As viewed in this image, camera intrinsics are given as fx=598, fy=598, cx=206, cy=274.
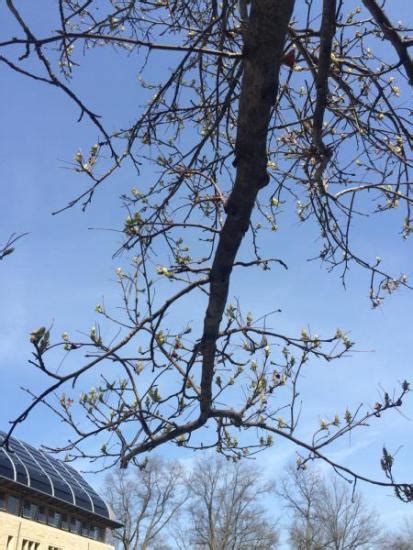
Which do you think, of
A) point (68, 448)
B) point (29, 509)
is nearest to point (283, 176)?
point (68, 448)

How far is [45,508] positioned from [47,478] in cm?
156

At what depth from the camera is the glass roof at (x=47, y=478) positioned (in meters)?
27.4

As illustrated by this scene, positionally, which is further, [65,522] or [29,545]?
[65,522]

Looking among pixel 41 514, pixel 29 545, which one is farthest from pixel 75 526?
pixel 29 545

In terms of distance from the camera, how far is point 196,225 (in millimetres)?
3348

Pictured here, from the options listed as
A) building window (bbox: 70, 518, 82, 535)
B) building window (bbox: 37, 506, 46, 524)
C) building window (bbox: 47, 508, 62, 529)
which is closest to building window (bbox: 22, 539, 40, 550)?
building window (bbox: 37, 506, 46, 524)

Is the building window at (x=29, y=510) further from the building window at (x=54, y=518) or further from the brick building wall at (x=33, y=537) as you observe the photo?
the building window at (x=54, y=518)

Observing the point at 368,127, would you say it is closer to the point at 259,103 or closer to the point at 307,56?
the point at 307,56

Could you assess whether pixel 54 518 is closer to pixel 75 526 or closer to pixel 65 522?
pixel 65 522

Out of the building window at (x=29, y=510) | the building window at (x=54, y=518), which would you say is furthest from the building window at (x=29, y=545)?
the building window at (x=54, y=518)

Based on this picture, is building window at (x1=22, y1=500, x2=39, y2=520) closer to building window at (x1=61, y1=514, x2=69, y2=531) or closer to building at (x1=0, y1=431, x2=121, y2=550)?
building at (x1=0, y1=431, x2=121, y2=550)

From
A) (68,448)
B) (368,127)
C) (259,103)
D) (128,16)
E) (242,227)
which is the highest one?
(128,16)

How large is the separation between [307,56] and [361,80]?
4.15ft

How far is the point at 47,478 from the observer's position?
1193 inches
